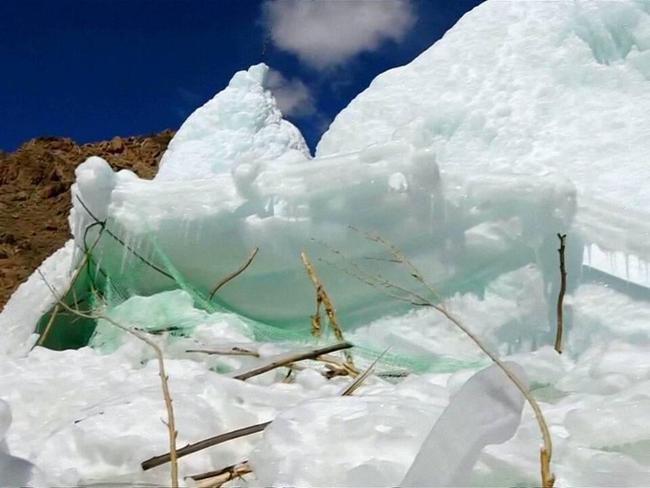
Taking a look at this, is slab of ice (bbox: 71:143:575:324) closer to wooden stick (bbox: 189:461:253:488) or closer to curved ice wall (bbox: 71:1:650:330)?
Answer: curved ice wall (bbox: 71:1:650:330)

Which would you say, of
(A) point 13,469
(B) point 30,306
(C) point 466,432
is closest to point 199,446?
(A) point 13,469

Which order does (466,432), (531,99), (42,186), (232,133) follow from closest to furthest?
1. (466,432)
2. (531,99)
3. (232,133)
4. (42,186)

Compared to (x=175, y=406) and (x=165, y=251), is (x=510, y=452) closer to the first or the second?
(x=175, y=406)

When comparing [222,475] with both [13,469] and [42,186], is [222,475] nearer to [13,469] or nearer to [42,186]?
[13,469]

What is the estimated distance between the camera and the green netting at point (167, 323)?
158 centimetres

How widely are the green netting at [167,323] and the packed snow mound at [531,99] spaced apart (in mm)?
541

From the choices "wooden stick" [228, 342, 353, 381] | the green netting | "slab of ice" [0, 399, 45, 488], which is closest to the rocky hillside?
the green netting

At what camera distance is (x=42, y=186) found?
14.3m

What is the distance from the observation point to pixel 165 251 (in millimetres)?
1876

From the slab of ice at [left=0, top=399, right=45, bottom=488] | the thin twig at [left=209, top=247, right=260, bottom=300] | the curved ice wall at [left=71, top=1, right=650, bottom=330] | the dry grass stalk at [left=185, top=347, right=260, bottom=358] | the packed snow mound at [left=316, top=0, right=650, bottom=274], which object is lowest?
the slab of ice at [left=0, top=399, right=45, bottom=488]

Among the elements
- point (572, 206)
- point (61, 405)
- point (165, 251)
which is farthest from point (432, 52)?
point (61, 405)

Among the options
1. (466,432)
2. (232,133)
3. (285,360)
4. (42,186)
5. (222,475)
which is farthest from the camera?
(42,186)

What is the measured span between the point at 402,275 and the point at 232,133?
68.0 inches

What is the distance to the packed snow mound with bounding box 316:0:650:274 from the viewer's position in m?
2.05
